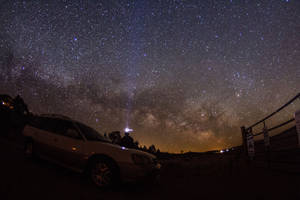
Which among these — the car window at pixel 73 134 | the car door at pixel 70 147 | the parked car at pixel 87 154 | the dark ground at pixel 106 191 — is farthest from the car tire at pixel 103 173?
the car window at pixel 73 134

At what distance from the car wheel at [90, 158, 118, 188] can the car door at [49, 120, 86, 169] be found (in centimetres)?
36

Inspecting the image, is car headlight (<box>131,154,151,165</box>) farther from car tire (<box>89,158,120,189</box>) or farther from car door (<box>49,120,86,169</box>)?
car door (<box>49,120,86,169</box>)

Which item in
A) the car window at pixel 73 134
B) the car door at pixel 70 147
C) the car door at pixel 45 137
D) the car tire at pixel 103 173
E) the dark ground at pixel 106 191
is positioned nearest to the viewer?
the dark ground at pixel 106 191

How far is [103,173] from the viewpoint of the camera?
4.14 meters

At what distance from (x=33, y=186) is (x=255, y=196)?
4.99m

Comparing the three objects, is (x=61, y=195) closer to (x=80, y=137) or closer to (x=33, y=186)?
(x=33, y=186)

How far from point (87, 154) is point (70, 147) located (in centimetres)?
61

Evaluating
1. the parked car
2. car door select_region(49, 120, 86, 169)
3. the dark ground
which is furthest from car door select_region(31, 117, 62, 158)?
the dark ground

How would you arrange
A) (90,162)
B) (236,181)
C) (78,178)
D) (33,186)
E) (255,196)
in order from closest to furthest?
(33,186)
(255,196)
(90,162)
(78,178)
(236,181)

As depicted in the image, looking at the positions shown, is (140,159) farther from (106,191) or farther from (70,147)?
(70,147)

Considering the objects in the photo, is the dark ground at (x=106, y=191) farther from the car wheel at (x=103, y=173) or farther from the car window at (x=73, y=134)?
the car window at (x=73, y=134)

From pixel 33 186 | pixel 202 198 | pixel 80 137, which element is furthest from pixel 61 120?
pixel 202 198

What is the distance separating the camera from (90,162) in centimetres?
431

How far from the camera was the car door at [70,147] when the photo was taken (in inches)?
173
